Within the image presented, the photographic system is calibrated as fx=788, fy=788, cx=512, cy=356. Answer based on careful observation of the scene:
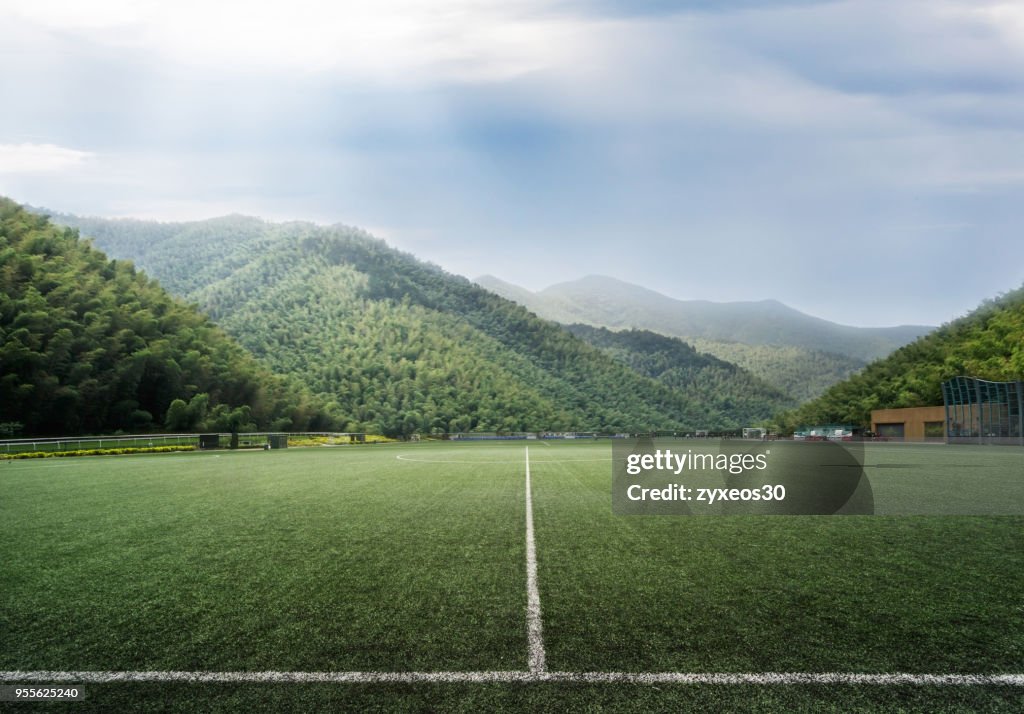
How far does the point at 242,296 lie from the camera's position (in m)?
148

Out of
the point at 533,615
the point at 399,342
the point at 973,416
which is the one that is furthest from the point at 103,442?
the point at 399,342

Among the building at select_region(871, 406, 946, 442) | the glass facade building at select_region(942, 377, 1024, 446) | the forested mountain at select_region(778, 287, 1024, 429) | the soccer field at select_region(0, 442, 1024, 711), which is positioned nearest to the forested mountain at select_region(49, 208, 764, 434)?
the forested mountain at select_region(778, 287, 1024, 429)

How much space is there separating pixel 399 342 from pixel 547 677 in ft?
449

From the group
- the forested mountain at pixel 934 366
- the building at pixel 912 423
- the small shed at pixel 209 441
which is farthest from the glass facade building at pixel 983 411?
the small shed at pixel 209 441

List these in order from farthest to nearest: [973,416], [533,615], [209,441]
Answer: [973,416] < [209,441] < [533,615]

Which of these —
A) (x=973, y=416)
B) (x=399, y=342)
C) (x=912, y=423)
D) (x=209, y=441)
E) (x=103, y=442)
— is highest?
(x=399, y=342)

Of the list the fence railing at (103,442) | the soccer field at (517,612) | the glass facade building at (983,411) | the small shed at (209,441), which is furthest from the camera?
the glass facade building at (983,411)

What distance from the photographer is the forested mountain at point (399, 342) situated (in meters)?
121

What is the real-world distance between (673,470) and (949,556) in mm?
13113

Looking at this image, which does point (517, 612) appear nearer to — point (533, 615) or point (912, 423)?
point (533, 615)

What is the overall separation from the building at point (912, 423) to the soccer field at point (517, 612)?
61.6m

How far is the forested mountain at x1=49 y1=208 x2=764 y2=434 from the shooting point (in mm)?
120506

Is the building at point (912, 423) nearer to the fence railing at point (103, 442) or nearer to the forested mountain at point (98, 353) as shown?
the fence railing at point (103, 442)

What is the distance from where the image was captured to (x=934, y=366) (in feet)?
290
